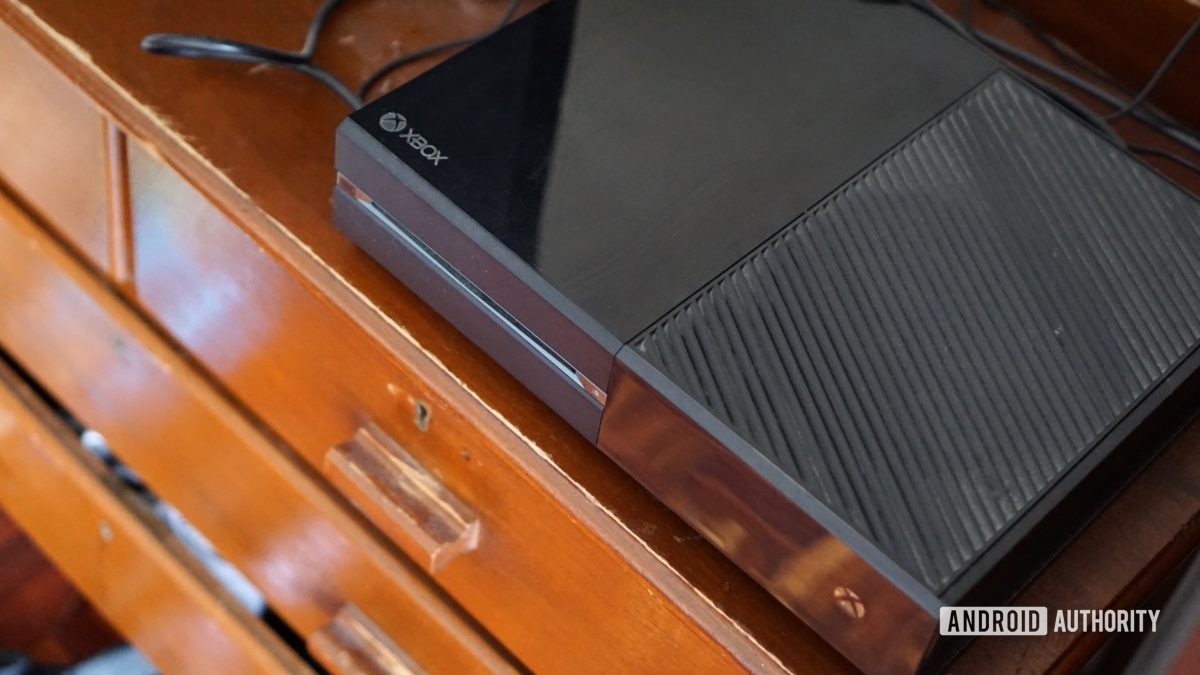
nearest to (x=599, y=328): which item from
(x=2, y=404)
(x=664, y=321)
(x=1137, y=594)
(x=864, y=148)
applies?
(x=664, y=321)

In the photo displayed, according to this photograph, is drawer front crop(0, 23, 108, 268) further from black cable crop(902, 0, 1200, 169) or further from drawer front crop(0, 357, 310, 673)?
black cable crop(902, 0, 1200, 169)

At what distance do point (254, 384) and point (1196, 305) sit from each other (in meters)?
0.45

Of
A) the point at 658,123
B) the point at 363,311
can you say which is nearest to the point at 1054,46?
the point at 658,123

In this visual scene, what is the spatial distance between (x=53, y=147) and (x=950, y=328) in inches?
19.4

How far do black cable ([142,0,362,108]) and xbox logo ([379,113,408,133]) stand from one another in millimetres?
105

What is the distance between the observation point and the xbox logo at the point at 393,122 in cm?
50

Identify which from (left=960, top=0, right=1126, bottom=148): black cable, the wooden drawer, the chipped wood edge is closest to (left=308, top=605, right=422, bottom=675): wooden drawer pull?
the wooden drawer

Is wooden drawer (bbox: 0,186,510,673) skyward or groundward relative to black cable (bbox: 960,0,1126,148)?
groundward

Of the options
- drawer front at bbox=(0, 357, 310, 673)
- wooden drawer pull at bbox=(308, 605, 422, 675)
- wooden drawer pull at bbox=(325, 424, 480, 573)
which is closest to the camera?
wooden drawer pull at bbox=(325, 424, 480, 573)

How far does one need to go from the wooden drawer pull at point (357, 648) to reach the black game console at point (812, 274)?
9.7 inches

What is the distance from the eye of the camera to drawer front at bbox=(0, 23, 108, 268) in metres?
0.65

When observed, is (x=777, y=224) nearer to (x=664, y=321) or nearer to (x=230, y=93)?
(x=664, y=321)

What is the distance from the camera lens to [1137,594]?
52 cm

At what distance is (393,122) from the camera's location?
1.64ft
